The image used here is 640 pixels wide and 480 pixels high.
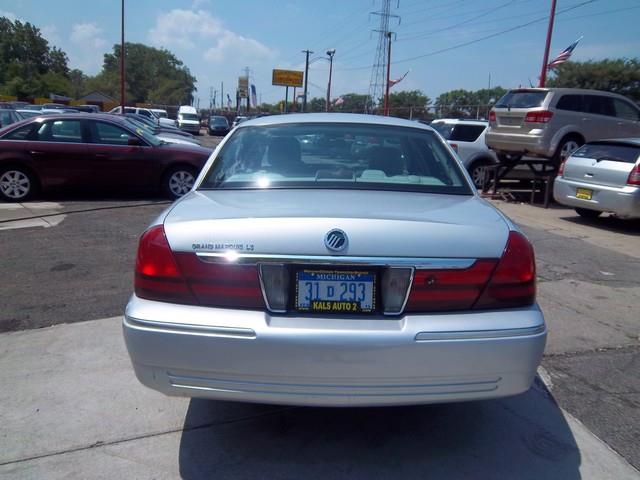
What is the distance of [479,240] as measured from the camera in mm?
2434

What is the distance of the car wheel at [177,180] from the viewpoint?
10547 mm

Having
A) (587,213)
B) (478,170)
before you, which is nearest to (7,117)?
(478,170)

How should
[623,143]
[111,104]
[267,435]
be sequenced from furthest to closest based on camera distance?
[111,104] < [623,143] < [267,435]

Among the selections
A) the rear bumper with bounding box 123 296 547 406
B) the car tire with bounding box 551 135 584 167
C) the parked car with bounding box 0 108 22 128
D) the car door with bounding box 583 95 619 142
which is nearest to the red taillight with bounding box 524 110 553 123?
the car tire with bounding box 551 135 584 167

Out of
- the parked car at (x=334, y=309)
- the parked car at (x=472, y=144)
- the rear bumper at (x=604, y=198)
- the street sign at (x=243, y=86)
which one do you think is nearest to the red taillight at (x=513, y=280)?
the parked car at (x=334, y=309)

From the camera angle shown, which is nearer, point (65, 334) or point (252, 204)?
point (252, 204)

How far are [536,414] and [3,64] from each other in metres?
104

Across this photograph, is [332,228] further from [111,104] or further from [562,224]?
[111,104]

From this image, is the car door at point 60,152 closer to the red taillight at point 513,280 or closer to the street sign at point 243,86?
the red taillight at point 513,280

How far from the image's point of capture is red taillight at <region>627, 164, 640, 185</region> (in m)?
8.38

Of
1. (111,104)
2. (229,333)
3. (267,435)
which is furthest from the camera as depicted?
(111,104)

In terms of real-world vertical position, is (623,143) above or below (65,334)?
above

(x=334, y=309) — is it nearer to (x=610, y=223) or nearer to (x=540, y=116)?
(x=610, y=223)

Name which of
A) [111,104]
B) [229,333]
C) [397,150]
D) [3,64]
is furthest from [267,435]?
[3,64]
